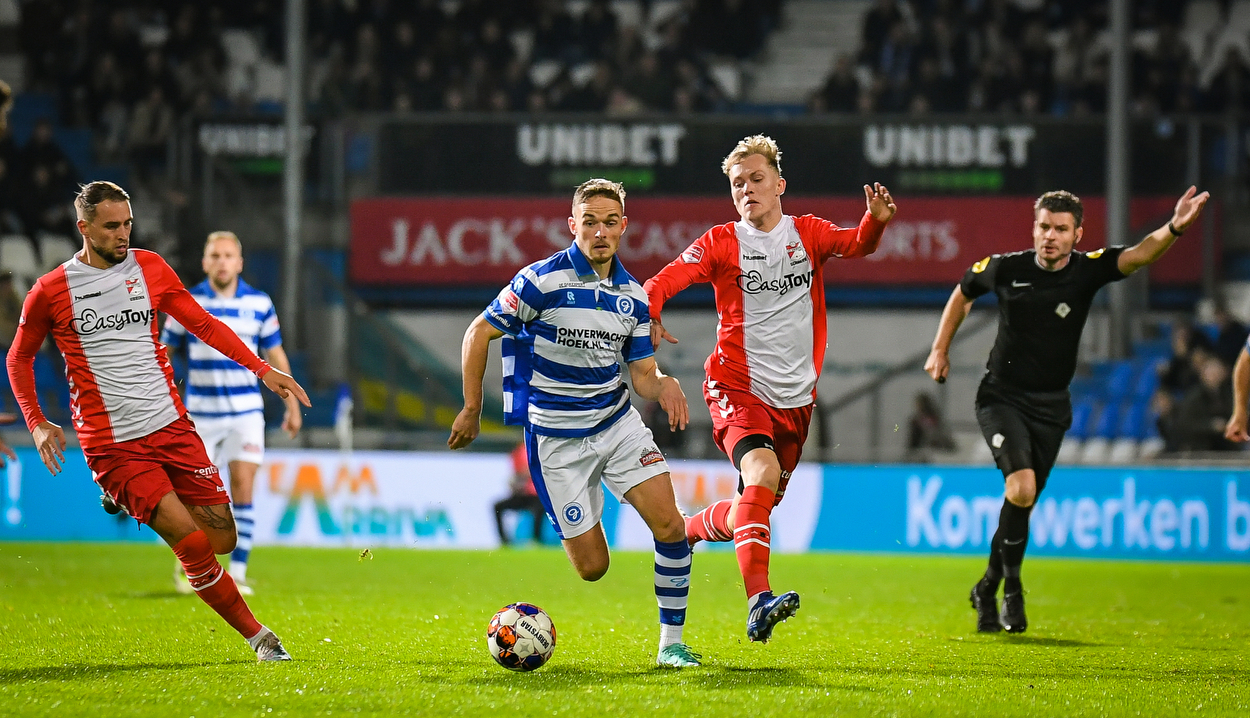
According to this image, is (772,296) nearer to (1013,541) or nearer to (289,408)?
(1013,541)

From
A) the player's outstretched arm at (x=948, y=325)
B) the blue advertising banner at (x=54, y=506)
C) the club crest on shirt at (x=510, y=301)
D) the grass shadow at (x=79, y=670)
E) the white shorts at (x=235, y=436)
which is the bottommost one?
the blue advertising banner at (x=54, y=506)

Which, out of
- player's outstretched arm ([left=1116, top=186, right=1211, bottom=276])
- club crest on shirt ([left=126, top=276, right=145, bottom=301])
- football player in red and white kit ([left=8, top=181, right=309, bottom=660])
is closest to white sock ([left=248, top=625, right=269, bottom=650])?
football player in red and white kit ([left=8, top=181, right=309, bottom=660])

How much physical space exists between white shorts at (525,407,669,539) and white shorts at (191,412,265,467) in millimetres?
3889

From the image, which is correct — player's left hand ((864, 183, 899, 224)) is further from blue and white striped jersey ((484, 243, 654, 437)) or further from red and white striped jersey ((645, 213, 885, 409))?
blue and white striped jersey ((484, 243, 654, 437))

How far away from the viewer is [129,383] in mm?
6109

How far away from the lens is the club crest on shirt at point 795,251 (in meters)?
6.73

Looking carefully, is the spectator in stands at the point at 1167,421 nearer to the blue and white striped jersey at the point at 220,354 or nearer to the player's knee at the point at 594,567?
the blue and white striped jersey at the point at 220,354

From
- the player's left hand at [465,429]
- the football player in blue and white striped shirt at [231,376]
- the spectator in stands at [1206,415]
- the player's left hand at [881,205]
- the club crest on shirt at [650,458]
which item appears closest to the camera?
the player's left hand at [465,429]

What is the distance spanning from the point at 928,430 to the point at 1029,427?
8086 millimetres

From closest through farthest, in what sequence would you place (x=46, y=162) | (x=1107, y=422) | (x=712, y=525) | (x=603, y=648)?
1. (x=603, y=648)
2. (x=712, y=525)
3. (x=1107, y=422)
4. (x=46, y=162)

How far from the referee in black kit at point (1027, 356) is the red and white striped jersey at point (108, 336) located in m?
3.71

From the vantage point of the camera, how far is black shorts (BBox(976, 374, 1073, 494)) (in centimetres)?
752

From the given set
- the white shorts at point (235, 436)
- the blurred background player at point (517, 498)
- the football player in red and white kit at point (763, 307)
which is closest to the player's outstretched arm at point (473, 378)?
the football player in red and white kit at point (763, 307)

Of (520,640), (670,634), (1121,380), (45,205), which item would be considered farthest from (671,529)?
(45,205)
